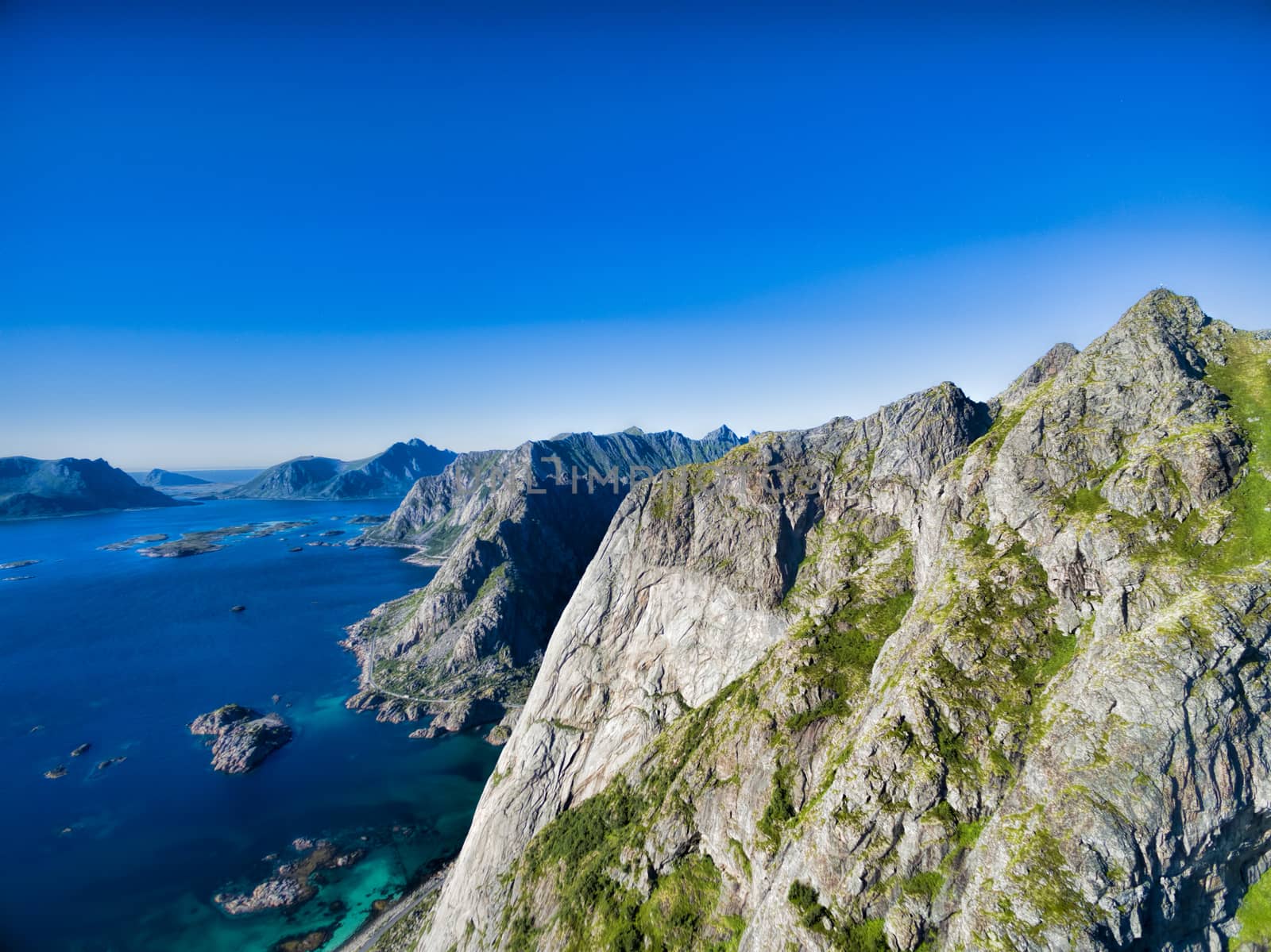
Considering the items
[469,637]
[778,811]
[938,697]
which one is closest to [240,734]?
[469,637]

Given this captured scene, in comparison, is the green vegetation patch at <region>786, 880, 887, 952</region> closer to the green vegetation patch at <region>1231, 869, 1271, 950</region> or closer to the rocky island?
the green vegetation patch at <region>1231, 869, 1271, 950</region>

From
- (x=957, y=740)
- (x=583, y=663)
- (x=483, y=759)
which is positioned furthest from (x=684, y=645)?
(x=483, y=759)

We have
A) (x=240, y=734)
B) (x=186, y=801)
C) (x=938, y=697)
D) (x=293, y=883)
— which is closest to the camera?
(x=938, y=697)

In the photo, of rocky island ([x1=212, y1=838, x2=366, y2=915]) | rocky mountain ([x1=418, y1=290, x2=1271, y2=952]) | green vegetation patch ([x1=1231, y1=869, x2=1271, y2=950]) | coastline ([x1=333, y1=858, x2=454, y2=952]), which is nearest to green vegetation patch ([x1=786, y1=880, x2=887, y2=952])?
rocky mountain ([x1=418, y1=290, x2=1271, y2=952])

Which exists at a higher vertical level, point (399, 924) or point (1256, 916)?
point (1256, 916)

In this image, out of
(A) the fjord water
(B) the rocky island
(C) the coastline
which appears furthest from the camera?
(B) the rocky island

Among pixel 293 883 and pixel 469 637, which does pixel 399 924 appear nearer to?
pixel 293 883

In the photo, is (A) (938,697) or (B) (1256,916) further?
(A) (938,697)

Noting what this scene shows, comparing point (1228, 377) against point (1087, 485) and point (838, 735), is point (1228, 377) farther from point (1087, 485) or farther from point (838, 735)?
point (838, 735)
